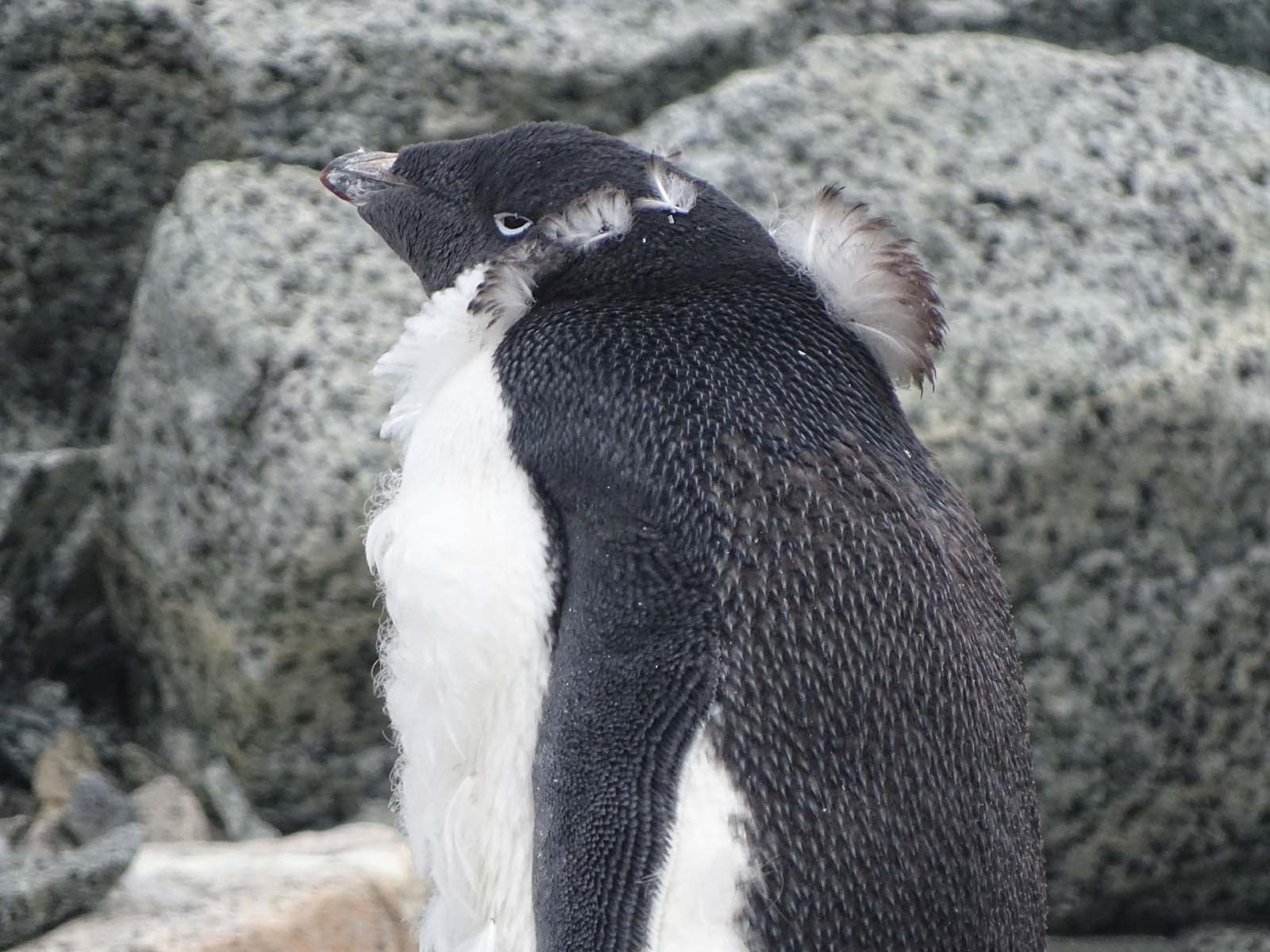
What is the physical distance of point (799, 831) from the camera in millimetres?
1231

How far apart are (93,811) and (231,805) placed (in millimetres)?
290

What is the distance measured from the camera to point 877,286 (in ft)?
4.88

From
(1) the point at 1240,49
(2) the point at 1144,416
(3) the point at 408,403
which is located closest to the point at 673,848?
(3) the point at 408,403

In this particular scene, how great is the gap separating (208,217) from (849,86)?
3.71ft

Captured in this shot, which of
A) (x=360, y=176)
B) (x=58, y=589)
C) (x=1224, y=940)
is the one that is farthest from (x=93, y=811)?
(x=1224, y=940)

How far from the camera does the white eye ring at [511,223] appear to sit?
1562mm

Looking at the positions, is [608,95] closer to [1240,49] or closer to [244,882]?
[1240,49]

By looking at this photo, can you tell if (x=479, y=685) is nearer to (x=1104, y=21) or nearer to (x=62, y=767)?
(x=62, y=767)

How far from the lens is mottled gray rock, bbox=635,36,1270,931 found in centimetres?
238

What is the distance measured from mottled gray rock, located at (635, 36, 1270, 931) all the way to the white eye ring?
3.16 ft

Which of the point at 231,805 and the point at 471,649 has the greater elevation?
the point at 471,649

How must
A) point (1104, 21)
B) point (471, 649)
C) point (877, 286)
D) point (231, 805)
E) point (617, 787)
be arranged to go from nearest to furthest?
point (617, 787), point (471, 649), point (877, 286), point (231, 805), point (1104, 21)

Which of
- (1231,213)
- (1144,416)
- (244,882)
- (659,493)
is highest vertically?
(659,493)


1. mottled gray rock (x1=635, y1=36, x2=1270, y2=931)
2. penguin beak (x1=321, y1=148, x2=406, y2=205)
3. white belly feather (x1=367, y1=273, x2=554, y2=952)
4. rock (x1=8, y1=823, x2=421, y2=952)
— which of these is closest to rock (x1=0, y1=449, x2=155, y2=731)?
rock (x1=8, y1=823, x2=421, y2=952)
